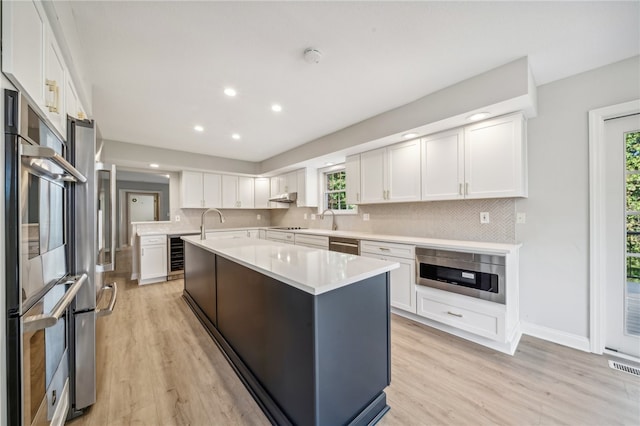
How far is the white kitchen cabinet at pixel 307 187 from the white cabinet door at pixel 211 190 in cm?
183

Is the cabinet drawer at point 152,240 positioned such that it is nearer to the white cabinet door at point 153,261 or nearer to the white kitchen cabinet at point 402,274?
the white cabinet door at point 153,261

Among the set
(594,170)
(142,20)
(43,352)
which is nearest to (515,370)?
(594,170)

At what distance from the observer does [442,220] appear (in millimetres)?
3014

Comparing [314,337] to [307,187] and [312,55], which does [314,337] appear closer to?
[312,55]

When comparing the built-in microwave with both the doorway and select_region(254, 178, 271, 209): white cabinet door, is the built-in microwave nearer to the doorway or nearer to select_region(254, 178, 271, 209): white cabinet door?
select_region(254, 178, 271, 209): white cabinet door

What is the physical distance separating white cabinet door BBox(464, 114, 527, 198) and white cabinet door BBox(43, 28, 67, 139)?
10.3 ft

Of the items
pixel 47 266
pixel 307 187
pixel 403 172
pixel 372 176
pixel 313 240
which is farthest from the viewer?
pixel 307 187

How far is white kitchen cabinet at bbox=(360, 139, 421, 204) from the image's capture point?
3.02 m

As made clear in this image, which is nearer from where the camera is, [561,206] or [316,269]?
[316,269]

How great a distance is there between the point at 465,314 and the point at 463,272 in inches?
15.6

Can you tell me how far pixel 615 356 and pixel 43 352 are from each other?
3.85 metres

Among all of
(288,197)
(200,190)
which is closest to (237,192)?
(200,190)

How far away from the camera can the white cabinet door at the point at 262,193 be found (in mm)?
5875

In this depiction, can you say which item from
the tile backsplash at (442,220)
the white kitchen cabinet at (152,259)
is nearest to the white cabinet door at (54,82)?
the tile backsplash at (442,220)
